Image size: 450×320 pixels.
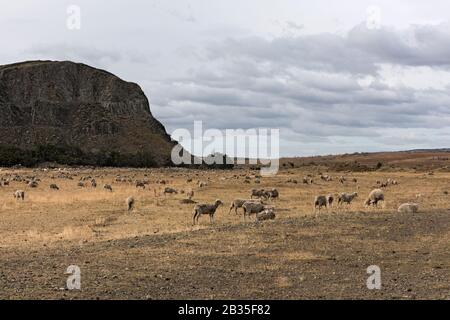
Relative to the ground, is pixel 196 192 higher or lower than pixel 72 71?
lower

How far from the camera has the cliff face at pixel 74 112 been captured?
162875 millimetres

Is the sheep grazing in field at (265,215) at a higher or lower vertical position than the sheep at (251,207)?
lower

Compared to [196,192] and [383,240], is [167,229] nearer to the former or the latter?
[383,240]

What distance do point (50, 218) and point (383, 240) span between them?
1826 centimetres

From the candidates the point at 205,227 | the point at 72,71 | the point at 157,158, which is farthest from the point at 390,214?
the point at 72,71

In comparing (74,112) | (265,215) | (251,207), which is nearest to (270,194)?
(251,207)

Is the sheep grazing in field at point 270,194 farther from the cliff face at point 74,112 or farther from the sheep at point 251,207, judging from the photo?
the cliff face at point 74,112

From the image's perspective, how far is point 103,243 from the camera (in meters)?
20.9

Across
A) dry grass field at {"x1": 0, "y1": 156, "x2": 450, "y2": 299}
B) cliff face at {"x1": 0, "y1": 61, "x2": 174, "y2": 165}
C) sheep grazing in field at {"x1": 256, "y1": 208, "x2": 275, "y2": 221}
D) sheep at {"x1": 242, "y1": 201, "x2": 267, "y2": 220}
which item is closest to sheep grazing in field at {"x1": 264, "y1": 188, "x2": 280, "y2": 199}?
dry grass field at {"x1": 0, "y1": 156, "x2": 450, "y2": 299}

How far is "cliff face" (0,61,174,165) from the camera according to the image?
162875 mm

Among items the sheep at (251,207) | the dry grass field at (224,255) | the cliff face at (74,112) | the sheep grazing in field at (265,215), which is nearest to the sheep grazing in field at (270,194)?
the dry grass field at (224,255)

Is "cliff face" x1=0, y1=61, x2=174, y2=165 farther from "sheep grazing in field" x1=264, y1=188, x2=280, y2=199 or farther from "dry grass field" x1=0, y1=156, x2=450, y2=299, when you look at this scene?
"dry grass field" x1=0, y1=156, x2=450, y2=299

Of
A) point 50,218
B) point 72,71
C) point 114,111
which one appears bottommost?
point 50,218

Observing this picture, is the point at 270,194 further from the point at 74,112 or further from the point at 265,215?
the point at 74,112
